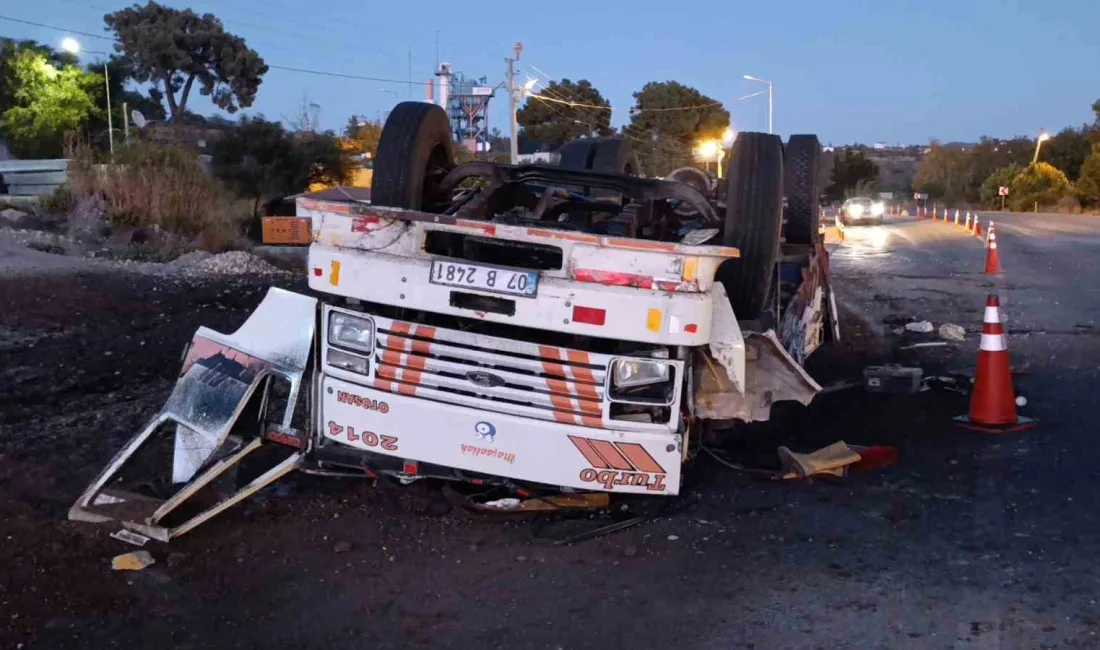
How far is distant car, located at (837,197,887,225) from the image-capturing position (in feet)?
139

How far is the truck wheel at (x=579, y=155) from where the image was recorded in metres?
8.41

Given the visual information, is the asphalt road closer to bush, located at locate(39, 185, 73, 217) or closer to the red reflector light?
the red reflector light

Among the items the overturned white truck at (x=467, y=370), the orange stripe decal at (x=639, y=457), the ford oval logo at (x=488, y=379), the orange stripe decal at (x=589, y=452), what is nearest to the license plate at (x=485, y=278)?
the overturned white truck at (x=467, y=370)

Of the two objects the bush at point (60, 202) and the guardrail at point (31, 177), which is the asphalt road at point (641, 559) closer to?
the bush at point (60, 202)

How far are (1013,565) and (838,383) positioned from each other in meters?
3.74

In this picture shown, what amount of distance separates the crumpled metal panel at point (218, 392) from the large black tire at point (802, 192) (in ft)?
15.4

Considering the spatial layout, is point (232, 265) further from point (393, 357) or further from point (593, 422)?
point (593, 422)

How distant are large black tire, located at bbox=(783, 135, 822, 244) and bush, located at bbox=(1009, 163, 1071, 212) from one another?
61.5 meters

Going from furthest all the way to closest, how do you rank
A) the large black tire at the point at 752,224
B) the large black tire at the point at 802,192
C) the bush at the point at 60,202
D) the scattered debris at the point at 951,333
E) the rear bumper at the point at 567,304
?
the bush at the point at 60,202
the scattered debris at the point at 951,333
the large black tire at the point at 802,192
the large black tire at the point at 752,224
the rear bumper at the point at 567,304

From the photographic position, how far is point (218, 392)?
5.09m

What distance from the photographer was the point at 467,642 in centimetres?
394

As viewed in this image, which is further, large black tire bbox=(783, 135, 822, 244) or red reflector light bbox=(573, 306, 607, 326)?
large black tire bbox=(783, 135, 822, 244)

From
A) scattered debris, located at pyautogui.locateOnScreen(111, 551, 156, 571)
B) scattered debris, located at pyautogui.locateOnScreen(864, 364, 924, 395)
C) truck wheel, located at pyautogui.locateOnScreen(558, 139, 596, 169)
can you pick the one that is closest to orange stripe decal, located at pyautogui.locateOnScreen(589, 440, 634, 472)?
scattered debris, located at pyautogui.locateOnScreen(111, 551, 156, 571)

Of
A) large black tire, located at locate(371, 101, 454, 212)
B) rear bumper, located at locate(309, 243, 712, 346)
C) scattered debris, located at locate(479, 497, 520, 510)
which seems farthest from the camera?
large black tire, located at locate(371, 101, 454, 212)
